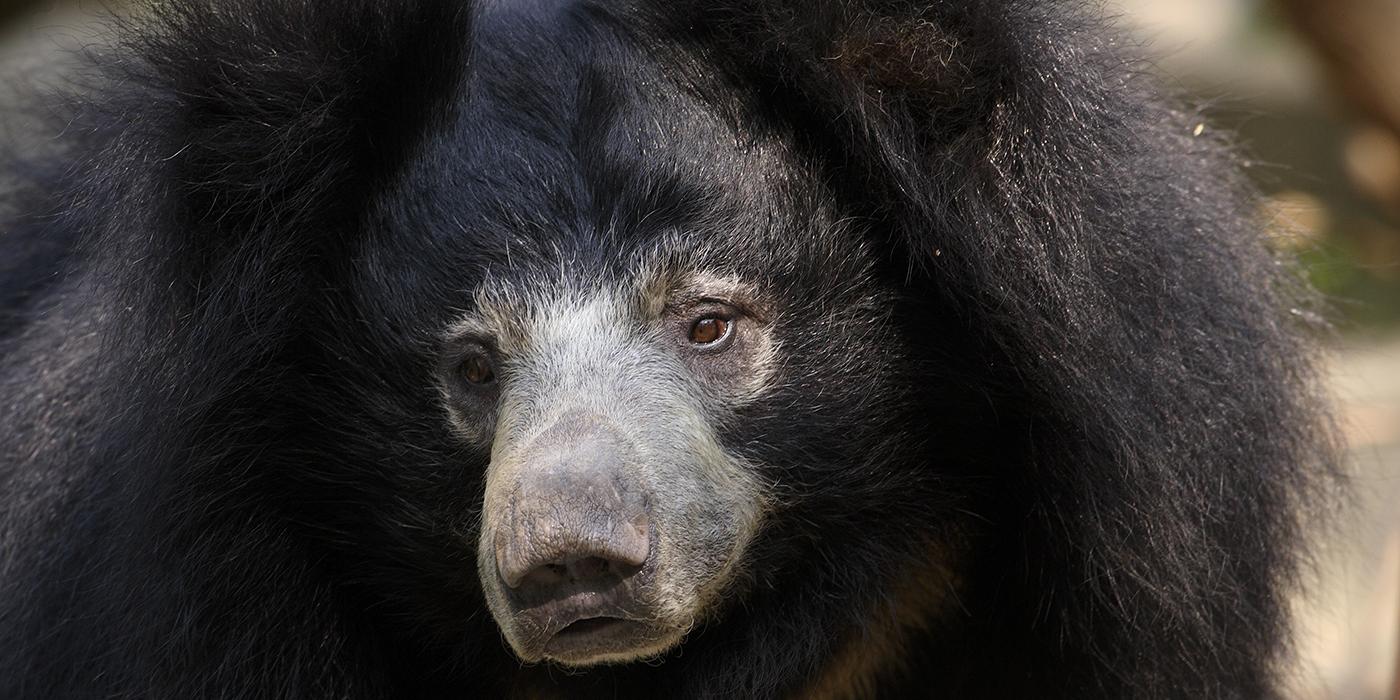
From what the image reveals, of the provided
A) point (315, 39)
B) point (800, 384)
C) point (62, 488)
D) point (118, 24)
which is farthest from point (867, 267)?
point (62, 488)

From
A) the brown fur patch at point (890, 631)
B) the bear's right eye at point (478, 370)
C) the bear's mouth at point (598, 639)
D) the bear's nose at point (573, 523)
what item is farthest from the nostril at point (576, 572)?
the brown fur patch at point (890, 631)

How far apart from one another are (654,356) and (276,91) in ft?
3.54

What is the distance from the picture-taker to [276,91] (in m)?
3.59

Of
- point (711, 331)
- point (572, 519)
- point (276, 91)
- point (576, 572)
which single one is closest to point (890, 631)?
point (711, 331)

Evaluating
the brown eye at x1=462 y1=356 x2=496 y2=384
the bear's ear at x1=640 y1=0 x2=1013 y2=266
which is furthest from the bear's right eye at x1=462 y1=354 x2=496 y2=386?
the bear's ear at x1=640 y1=0 x2=1013 y2=266

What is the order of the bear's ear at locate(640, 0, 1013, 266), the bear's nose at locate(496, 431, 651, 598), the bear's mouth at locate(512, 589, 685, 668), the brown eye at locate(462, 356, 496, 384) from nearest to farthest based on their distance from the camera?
the bear's nose at locate(496, 431, 651, 598), the bear's mouth at locate(512, 589, 685, 668), the bear's ear at locate(640, 0, 1013, 266), the brown eye at locate(462, 356, 496, 384)

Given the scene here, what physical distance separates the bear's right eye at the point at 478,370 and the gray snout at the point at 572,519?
0.39 m

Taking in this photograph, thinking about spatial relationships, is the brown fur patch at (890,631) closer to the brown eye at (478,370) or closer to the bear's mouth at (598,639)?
the bear's mouth at (598,639)

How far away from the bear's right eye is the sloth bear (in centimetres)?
1

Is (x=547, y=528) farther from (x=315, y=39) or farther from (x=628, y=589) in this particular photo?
(x=315, y=39)

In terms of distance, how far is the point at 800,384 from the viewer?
360 cm

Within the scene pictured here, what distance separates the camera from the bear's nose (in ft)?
9.89

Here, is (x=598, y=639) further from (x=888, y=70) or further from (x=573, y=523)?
(x=888, y=70)

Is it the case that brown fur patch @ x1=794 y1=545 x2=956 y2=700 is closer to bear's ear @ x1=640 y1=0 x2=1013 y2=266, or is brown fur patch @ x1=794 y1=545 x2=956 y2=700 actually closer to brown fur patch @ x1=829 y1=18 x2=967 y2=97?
bear's ear @ x1=640 y1=0 x2=1013 y2=266
